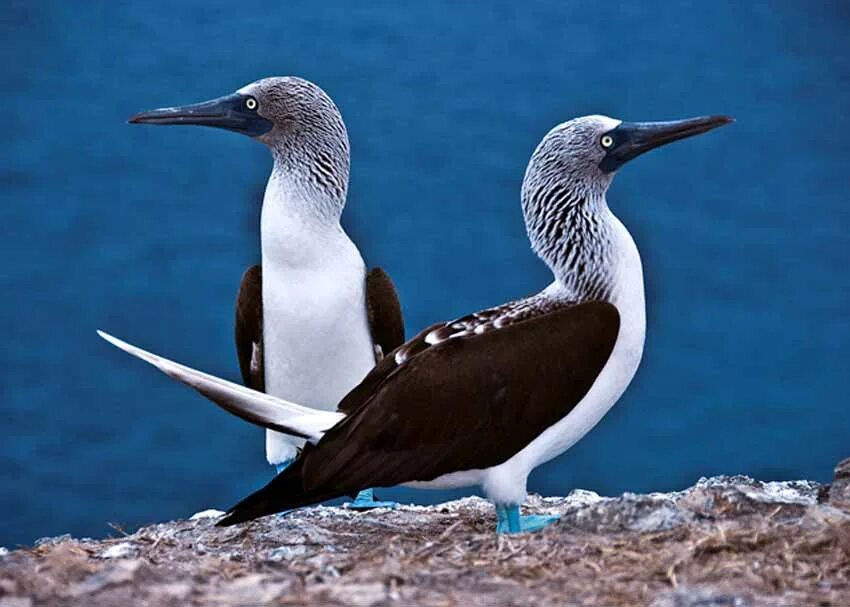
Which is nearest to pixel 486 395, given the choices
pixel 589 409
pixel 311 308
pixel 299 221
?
pixel 589 409

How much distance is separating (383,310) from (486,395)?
132 centimetres

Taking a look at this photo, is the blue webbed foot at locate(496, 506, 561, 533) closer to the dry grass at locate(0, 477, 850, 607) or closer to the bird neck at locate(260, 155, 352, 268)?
the dry grass at locate(0, 477, 850, 607)

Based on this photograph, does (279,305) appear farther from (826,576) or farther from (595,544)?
(826,576)

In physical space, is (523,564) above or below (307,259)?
below

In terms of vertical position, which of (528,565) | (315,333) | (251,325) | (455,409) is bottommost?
(528,565)

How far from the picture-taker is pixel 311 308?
20.1ft

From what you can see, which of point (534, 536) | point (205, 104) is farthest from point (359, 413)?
point (205, 104)

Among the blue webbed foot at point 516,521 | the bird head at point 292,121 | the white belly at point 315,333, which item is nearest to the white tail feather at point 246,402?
the blue webbed foot at point 516,521

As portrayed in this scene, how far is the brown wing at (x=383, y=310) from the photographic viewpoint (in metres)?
6.25

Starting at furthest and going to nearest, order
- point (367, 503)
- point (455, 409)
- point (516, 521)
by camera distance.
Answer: point (367, 503)
point (516, 521)
point (455, 409)

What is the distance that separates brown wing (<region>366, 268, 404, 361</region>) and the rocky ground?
103 centimetres

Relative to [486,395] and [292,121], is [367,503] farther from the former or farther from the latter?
[292,121]

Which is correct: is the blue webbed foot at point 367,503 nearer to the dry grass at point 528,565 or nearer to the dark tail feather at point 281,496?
the dry grass at point 528,565

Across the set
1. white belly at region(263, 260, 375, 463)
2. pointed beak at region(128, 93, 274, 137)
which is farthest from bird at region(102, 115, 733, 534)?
pointed beak at region(128, 93, 274, 137)
